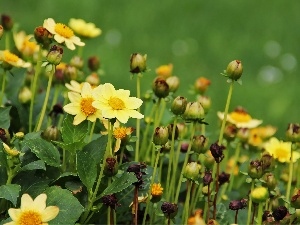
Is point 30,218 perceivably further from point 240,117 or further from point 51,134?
point 240,117

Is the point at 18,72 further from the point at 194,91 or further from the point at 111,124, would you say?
the point at 111,124

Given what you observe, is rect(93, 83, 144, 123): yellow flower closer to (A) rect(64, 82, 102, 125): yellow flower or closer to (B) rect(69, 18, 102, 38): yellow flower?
(A) rect(64, 82, 102, 125): yellow flower

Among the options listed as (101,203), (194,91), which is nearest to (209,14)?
(194,91)

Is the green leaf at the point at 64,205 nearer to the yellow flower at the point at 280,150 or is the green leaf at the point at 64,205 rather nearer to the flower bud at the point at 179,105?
the flower bud at the point at 179,105

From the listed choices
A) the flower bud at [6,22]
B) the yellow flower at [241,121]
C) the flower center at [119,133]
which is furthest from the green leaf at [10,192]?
the flower bud at [6,22]

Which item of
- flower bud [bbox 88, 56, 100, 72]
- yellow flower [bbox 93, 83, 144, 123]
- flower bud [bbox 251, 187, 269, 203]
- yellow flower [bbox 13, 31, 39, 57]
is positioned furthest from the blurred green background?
flower bud [bbox 251, 187, 269, 203]

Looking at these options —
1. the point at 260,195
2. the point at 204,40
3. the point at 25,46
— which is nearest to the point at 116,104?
the point at 260,195
